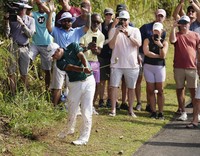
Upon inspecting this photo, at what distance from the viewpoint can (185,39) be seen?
410 inches

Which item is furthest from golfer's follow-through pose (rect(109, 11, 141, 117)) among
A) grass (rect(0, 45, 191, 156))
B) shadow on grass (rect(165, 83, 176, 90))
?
shadow on grass (rect(165, 83, 176, 90))

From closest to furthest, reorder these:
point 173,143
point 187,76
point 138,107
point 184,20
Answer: point 173,143, point 184,20, point 187,76, point 138,107

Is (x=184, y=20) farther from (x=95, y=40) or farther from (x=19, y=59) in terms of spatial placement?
(x=19, y=59)

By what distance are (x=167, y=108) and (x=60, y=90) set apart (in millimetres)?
2650

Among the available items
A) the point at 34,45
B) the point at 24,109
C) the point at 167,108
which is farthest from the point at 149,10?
the point at 24,109

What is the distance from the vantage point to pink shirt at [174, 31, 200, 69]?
10.4 metres

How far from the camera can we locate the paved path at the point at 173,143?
8336 millimetres

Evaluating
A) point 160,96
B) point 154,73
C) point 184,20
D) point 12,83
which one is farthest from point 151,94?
point 12,83

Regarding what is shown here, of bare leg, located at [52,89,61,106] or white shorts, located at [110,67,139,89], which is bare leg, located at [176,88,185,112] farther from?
bare leg, located at [52,89,61,106]

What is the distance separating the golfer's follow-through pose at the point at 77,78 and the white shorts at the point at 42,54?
69.2 inches

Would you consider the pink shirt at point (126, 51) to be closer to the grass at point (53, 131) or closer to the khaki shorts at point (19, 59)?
the grass at point (53, 131)

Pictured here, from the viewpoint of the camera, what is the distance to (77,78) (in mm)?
8266

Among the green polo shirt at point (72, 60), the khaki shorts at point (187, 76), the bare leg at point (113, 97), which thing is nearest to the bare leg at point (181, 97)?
the khaki shorts at point (187, 76)

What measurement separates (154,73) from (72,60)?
2.56 metres
